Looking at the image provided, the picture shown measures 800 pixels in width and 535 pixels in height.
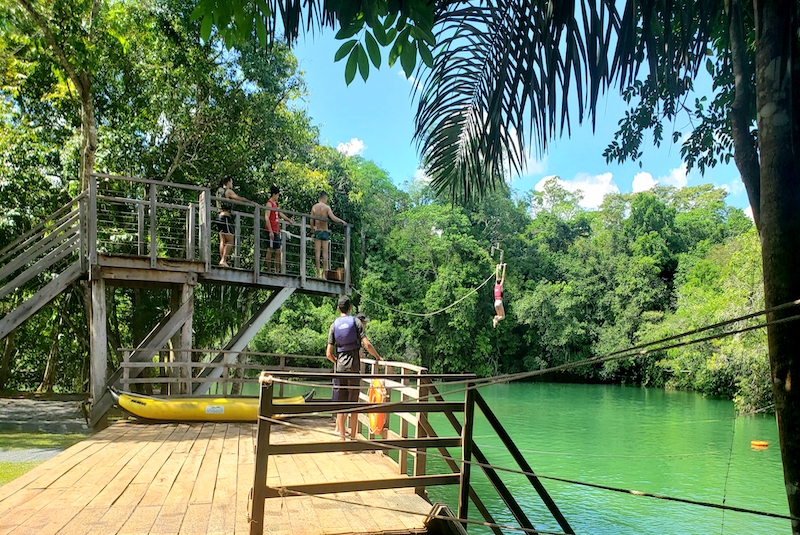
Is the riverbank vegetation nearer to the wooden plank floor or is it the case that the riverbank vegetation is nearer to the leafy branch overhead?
the leafy branch overhead

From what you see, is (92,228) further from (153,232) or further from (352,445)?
(352,445)

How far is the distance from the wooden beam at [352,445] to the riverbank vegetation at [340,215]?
1562mm

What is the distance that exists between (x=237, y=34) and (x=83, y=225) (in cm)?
807

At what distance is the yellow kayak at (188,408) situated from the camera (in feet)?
27.1

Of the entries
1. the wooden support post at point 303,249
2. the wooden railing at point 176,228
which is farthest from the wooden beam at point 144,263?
the wooden support post at point 303,249

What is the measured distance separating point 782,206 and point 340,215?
60.2 feet

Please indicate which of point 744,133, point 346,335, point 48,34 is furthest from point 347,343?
point 48,34

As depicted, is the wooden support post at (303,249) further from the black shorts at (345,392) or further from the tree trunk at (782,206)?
the tree trunk at (782,206)

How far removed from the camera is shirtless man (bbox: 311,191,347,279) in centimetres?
1027

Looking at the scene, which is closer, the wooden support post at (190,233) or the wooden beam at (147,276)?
the wooden beam at (147,276)

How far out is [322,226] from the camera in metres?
10.7

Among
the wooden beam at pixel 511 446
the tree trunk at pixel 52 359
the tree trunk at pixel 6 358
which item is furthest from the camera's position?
the tree trunk at pixel 6 358

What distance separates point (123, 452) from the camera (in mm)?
6188

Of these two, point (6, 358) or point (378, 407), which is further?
point (6, 358)
